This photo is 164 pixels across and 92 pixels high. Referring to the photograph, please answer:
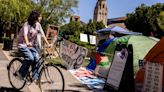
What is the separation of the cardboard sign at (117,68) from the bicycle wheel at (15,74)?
7.75 feet

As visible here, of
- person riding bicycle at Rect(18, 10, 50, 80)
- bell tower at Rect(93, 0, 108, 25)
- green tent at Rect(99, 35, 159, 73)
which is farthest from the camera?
bell tower at Rect(93, 0, 108, 25)

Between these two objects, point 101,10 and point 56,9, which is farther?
point 101,10

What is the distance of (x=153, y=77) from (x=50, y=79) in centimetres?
247

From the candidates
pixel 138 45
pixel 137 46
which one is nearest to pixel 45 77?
pixel 137 46

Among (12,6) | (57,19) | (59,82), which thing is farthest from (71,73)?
(57,19)

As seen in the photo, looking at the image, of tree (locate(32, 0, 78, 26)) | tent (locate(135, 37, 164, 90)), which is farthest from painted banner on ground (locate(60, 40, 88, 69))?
tree (locate(32, 0, 78, 26))

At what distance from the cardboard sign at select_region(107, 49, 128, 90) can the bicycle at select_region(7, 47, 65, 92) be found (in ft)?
5.69

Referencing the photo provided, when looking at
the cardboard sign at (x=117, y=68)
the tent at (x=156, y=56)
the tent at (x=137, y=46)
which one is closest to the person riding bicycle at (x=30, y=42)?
the cardboard sign at (x=117, y=68)

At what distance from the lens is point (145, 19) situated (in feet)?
227

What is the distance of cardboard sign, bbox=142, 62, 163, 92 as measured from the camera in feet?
30.7

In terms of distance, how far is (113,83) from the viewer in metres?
10.3

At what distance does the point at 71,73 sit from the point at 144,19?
188ft

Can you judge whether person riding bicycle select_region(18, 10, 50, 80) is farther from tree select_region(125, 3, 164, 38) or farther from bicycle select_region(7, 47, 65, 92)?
tree select_region(125, 3, 164, 38)

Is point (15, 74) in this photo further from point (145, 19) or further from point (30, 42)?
point (145, 19)
